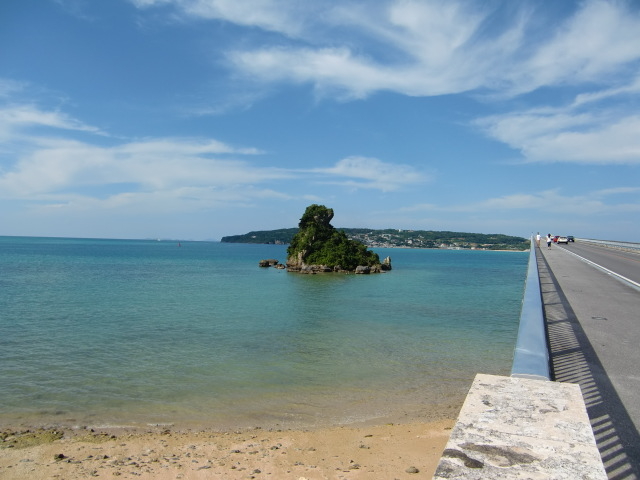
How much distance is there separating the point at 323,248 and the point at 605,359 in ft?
202

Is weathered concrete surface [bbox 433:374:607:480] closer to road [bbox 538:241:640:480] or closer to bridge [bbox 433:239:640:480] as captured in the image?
bridge [bbox 433:239:640:480]

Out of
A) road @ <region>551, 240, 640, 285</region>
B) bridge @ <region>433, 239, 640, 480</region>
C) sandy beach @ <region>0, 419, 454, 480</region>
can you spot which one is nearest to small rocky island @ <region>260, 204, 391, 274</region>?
road @ <region>551, 240, 640, 285</region>

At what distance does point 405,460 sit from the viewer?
7.46m

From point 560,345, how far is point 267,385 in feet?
23.8

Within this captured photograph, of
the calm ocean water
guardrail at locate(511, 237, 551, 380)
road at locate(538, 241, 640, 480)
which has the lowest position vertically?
the calm ocean water

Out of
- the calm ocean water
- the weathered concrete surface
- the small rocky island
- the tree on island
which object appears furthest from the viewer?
the tree on island

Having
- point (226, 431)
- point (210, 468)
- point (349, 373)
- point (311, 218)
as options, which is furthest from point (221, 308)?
point (311, 218)

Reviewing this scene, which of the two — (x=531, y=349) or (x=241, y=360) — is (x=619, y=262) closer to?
(x=241, y=360)

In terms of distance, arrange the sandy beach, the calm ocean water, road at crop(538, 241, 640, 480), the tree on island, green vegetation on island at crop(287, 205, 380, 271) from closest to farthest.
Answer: road at crop(538, 241, 640, 480), the sandy beach, the calm ocean water, the tree on island, green vegetation on island at crop(287, 205, 380, 271)

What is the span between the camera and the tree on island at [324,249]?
2571 inches

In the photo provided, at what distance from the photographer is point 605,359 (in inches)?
282

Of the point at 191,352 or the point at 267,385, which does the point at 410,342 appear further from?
the point at 191,352

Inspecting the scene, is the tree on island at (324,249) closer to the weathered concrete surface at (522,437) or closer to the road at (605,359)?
the road at (605,359)

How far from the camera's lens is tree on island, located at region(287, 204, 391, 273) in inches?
2571
